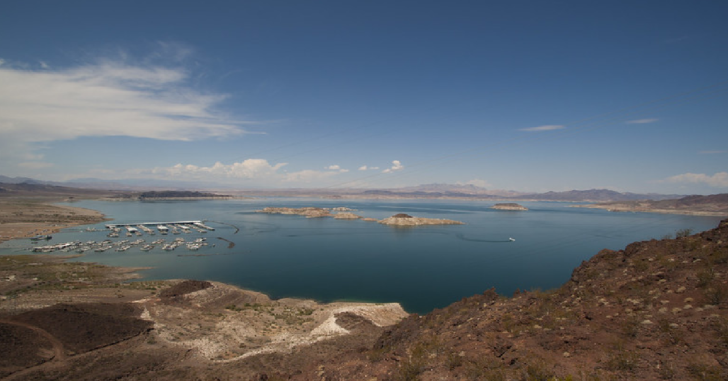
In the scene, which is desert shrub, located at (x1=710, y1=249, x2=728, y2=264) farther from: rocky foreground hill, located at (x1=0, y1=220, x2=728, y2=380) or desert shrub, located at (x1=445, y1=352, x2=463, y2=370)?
desert shrub, located at (x1=445, y1=352, x2=463, y2=370)

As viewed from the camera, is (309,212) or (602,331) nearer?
(602,331)

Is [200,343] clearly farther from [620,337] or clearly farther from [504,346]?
[620,337]

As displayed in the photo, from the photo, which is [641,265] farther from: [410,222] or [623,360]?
[410,222]

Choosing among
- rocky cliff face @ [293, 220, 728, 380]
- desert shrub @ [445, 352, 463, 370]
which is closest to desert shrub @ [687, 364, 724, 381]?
rocky cliff face @ [293, 220, 728, 380]

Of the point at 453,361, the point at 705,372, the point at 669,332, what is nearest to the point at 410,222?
the point at 453,361

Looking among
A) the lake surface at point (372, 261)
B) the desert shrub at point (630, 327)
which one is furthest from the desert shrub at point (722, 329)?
the lake surface at point (372, 261)

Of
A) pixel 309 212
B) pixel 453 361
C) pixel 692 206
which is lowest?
pixel 309 212

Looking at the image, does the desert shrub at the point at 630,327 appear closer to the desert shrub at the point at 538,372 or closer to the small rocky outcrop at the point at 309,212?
the desert shrub at the point at 538,372

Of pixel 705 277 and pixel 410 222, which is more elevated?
pixel 705 277

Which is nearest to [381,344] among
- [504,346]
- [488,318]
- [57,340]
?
[488,318]
